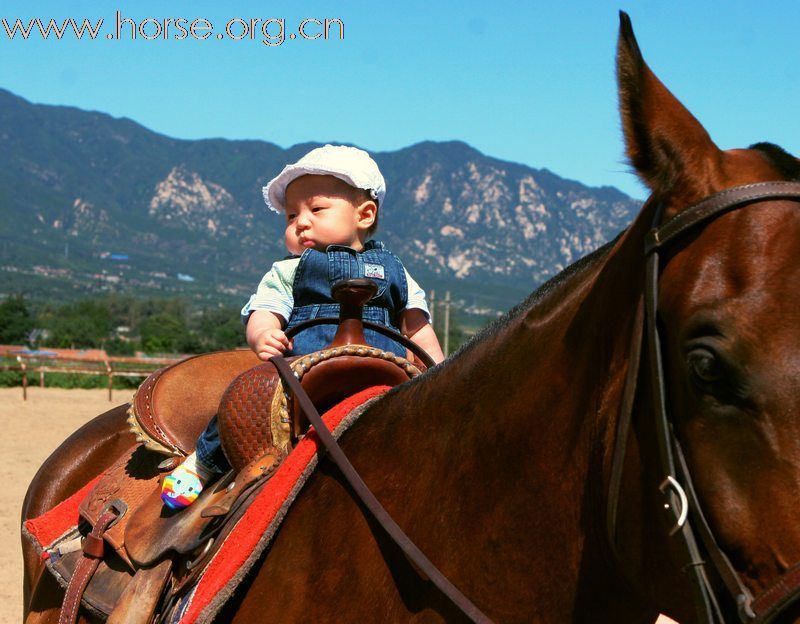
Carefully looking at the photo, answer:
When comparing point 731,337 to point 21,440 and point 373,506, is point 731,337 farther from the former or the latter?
point 21,440

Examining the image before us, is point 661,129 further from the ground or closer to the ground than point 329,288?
further from the ground

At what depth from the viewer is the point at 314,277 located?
8.88 ft

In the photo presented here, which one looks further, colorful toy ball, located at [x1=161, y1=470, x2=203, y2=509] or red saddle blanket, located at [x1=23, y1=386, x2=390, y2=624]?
colorful toy ball, located at [x1=161, y1=470, x2=203, y2=509]

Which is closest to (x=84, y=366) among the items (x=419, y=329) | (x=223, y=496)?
(x=419, y=329)

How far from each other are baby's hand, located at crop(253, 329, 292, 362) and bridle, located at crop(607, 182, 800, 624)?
4.09ft

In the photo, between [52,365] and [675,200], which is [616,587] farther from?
[52,365]

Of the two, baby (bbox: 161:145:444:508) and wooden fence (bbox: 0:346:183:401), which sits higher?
baby (bbox: 161:145:444:508)

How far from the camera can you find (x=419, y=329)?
9.88ft

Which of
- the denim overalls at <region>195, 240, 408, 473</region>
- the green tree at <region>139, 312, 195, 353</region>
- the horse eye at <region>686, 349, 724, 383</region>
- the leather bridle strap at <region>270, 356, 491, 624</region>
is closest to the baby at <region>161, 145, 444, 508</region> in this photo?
the denim overalls at <region>195, 240, 408, 473</region>

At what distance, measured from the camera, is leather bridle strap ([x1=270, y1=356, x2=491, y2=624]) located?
1.78m

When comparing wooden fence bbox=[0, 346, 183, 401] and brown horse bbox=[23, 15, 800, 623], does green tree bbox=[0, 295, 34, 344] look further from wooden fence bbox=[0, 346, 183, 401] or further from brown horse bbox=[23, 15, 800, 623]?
brown horse bbox=[23, 15, 800, 623]

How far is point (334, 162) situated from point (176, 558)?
1.26m

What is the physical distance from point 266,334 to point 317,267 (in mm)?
283

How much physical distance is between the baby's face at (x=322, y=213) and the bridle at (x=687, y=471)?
1.42 m
